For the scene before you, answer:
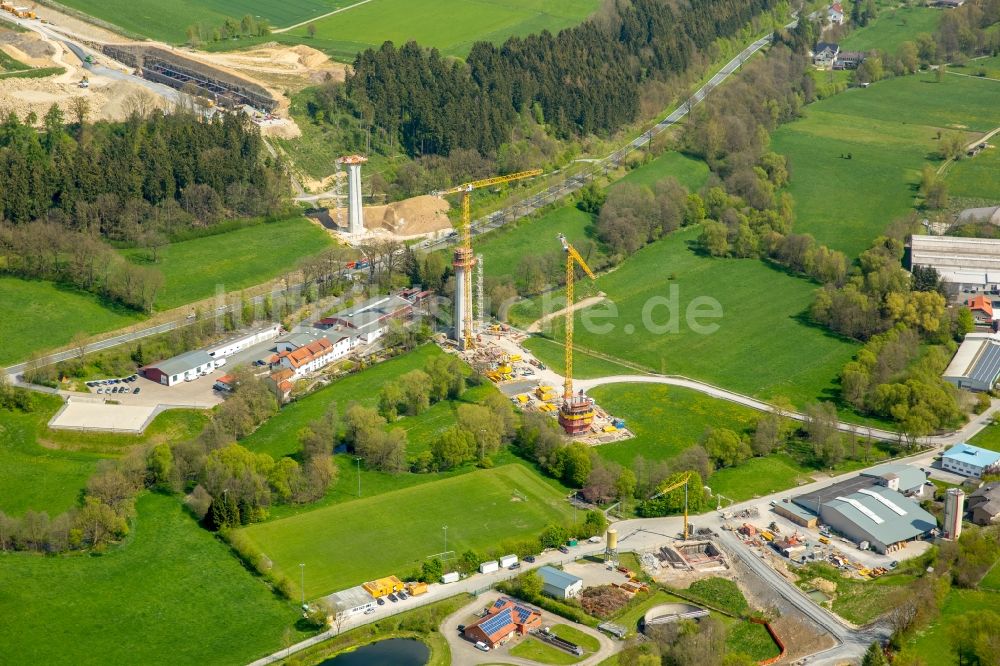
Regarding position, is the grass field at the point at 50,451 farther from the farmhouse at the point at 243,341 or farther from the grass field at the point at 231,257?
the grass field at the point at 231,257

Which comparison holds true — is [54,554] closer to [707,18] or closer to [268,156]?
[268,156]

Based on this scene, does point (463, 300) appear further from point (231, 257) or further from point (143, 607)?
point (143, 607)

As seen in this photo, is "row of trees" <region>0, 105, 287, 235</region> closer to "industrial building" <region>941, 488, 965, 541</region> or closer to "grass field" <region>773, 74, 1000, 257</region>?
"grass field" <region>773, 74, 1000, 257</region>

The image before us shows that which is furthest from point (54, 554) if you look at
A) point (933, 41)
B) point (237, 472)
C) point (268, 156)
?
point (933, 41)

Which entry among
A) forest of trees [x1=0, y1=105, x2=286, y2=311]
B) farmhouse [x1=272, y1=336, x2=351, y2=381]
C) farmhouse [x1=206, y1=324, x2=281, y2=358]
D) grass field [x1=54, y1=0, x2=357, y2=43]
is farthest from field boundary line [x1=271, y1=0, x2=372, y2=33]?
farmhouse [x1=272, y1=336, x2=351, y2=381]

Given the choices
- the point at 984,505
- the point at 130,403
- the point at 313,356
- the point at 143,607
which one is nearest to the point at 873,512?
the point at 984,505

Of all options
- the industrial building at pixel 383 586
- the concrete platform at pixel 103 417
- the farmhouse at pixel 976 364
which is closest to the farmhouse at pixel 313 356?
the concrete platform at pixel 103 417

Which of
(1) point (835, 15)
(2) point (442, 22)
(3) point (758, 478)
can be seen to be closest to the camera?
(3) point (758, 478)
